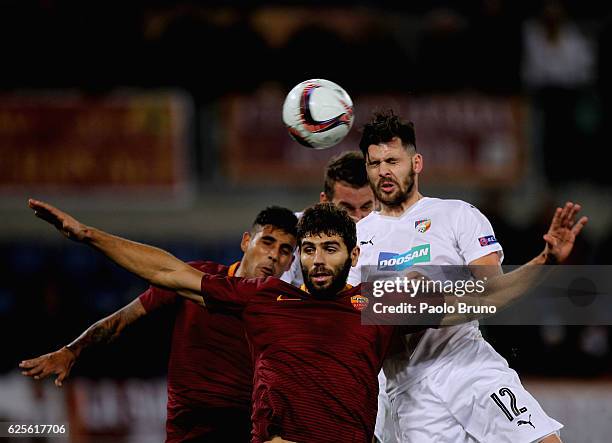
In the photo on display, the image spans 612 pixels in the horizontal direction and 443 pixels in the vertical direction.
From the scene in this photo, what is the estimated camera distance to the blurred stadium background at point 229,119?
33.7 ft

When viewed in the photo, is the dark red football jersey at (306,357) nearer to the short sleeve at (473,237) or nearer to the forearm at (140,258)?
the forearm at (140,258)

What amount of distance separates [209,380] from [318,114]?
1642 mm

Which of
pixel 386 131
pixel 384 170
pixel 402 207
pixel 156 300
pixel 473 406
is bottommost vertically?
pixel 473 406

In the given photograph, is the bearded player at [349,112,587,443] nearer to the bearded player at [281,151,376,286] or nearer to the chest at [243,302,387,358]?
the chest at [243,302,387,358]

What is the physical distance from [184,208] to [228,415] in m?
5.08

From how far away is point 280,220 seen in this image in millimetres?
5855

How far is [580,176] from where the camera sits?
1052cm

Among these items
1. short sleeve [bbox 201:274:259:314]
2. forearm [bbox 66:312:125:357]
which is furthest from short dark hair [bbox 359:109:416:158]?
forearm [bbox 66:312:125:357]

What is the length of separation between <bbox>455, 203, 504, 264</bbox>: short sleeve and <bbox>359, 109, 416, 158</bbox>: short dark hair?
0.52 metres

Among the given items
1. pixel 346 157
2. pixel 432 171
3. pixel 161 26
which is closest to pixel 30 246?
pixel 161 26

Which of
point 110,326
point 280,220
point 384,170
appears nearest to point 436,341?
point 384,170

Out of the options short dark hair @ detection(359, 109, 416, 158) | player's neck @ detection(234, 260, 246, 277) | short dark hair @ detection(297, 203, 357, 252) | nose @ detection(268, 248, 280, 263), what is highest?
short dark hair @ detection(359, 109, 416, 158)

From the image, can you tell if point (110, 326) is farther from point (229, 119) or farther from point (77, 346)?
point (229, 119)

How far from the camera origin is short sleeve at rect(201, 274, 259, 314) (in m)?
4.77
